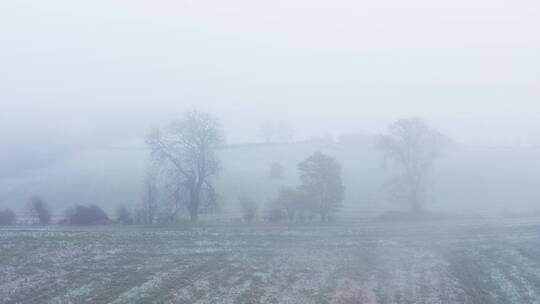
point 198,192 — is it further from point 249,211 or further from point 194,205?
point 249,211

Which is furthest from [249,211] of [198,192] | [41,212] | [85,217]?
[41,212]

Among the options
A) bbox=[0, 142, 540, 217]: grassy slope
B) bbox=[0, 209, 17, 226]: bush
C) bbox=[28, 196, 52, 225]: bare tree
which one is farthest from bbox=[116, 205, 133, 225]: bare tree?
bbox=[0, 142, 540, 217]: grassy slope

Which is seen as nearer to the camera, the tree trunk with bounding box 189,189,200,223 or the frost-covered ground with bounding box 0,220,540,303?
the frost-covered ground with bounding box 0,220,540,303

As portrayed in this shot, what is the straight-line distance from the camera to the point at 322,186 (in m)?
53.1

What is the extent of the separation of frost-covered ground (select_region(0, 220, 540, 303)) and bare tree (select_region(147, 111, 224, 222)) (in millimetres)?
7914

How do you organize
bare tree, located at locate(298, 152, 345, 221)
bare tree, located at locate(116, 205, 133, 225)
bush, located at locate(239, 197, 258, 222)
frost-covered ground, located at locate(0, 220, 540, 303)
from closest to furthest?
1. frost-covered ground, located at locate(0, 220, 540, 303)
2. bare tree, located at locate(116, 205, 133, 225)
3. bush, located at locate(239, 197, 258, 222)
4. bare tree, located at locate(298, 152, 345, 221)

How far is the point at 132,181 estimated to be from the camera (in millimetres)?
79500

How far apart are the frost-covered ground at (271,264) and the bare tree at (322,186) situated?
662cm

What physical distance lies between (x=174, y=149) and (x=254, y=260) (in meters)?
23.9

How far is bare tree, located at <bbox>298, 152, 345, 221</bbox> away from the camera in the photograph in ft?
173

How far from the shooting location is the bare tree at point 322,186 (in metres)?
52.8

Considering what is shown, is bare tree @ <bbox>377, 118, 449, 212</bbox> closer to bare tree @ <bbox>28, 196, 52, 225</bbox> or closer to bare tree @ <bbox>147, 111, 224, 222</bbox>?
bare tree @ <bbox>147, 111, 224, 222</bbox>

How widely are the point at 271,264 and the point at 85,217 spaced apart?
24.9 m

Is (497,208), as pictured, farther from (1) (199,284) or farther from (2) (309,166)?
(1) (199,284)
